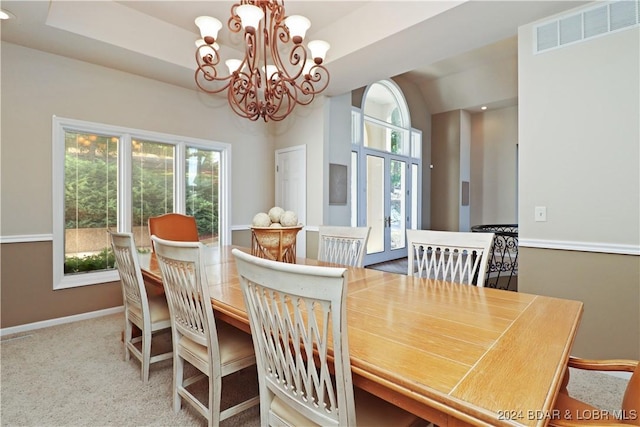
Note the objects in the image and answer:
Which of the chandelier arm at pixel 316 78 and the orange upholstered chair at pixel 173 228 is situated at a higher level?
the chandelier arm at pixel 316 78

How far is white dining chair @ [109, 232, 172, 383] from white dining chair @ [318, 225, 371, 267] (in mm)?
1274

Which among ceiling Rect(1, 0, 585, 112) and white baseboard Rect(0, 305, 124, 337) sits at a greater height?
ceiling Rect(1, 0, 585, 112)

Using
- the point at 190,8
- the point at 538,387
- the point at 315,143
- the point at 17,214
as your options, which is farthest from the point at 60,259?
the point at 538,387

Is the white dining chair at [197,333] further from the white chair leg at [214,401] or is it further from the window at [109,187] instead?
the window at [109,187]

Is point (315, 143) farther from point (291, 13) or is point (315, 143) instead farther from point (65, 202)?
point (65, 202)

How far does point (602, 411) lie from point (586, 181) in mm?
1872

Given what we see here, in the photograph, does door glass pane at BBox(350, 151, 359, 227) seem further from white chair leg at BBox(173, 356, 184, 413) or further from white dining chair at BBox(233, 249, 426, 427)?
white dining chair at BBox(233, 249, 426, 427)

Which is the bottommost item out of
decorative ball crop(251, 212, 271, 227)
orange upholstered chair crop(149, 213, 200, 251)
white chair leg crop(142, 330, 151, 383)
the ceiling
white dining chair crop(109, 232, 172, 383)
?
white chair leg crop(142, 330, 151, 383)

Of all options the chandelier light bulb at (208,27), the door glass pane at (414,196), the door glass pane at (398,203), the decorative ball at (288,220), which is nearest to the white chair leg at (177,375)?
the decorative ball at (288,220)

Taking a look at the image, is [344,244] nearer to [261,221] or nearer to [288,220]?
[288,220]

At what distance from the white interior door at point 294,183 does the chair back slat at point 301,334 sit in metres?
3.42

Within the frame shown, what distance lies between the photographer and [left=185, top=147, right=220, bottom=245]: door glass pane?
4137mm

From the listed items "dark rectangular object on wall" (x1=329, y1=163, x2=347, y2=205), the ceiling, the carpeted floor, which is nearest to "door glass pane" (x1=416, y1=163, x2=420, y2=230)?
"dark rectangular object on wall" (x1=329, y1=163, x2=347, y2=205)

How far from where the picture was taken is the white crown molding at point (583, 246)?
2.15m
